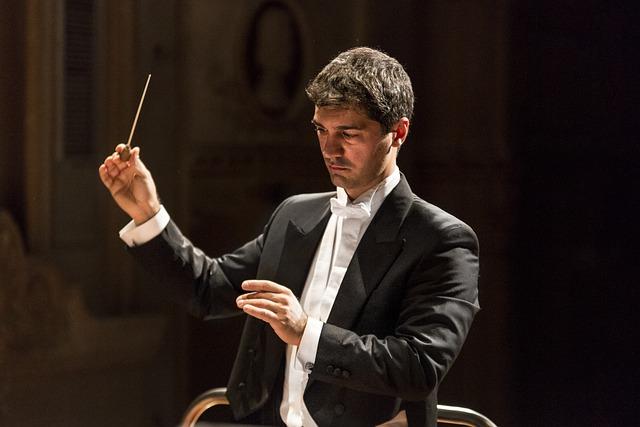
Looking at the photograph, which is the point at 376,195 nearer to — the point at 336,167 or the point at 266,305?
the point at 336,167

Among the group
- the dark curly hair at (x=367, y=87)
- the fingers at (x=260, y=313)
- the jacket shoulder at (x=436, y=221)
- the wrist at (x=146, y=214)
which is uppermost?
the dark curly hair at (x=367, y=87)

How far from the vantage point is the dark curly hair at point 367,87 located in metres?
1.69

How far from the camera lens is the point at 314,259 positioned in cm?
185

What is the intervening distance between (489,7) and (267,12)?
0.62m

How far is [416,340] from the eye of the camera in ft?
5.46

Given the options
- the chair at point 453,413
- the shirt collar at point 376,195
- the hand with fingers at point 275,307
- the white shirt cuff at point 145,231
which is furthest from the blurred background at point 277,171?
the hand with fingers at point 275,307

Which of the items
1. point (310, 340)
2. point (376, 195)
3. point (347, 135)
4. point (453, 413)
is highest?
point (347, 135)

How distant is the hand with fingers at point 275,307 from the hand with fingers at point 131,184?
345mm

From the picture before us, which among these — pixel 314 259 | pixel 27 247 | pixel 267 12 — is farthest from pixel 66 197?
pixel 314 259

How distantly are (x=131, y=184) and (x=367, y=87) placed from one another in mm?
499

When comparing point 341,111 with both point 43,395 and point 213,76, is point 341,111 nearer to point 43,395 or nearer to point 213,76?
point 213,76

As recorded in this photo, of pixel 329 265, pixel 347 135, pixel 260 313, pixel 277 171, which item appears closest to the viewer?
pixel 260 313

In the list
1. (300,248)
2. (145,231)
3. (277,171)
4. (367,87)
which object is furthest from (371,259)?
(277,171)

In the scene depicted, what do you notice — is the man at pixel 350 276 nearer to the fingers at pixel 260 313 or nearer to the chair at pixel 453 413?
the fingers at pixel 260 313
